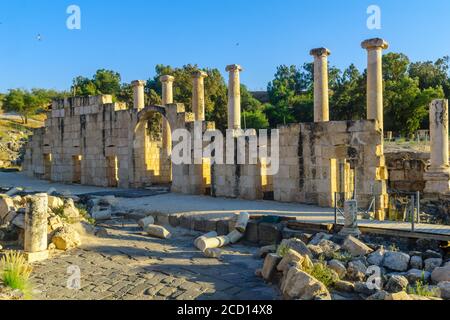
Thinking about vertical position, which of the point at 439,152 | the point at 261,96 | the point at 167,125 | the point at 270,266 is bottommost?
the point at 270,266

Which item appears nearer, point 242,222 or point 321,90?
point 242,222

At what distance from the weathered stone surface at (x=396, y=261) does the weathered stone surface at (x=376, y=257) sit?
0.08 meters

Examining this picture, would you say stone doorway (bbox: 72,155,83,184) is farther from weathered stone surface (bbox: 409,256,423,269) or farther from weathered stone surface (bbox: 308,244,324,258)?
weathered stone surface (bbox: 409,256,423,269)

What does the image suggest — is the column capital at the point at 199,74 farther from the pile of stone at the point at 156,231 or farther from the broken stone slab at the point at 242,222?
the broken stone slab at the point at 242,222

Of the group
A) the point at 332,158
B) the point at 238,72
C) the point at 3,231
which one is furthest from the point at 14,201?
the point at 238,72

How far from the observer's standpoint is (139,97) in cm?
2252

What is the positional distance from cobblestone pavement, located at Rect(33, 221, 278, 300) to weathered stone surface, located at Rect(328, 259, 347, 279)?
3.92ft

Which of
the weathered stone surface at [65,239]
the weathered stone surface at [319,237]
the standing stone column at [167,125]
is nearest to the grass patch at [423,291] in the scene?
the weathered stone surface at [319,237]

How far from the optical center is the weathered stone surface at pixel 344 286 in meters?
6.57

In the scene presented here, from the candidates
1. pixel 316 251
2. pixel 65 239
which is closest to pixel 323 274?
pixel 316 251

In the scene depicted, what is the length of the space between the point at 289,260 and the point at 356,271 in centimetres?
118

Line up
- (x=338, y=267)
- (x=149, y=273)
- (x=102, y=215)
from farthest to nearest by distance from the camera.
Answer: (x=102, y=215) → (x=149, y=273) → (x=338, y=267)

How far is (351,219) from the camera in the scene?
9.45m

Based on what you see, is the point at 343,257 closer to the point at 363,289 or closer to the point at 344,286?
the point at 344,286
